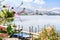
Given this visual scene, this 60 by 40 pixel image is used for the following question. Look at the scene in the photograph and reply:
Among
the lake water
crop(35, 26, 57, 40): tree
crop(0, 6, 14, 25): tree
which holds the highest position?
crop(0, 6, 14, 25): tree

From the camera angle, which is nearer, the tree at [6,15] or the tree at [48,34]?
the tree at [6,15]

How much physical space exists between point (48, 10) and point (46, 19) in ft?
0.53

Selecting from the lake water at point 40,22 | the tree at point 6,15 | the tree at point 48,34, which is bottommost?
the tree at point 48,34

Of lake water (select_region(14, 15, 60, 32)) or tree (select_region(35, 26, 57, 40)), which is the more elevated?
lake water (select_region(14, 15, 60, 32))

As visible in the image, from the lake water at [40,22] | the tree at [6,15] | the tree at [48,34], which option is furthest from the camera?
the lake water at [40,22]

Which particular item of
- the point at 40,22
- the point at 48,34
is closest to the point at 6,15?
the point at 48,34

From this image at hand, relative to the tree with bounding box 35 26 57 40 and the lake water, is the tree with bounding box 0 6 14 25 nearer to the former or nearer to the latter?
the tree with bounding box 35 26 57 40

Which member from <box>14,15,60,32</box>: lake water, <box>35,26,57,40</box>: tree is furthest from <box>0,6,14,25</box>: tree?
<box>14,15,60,32</box>: lake water

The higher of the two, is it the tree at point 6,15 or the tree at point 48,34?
the tree at point 6,15

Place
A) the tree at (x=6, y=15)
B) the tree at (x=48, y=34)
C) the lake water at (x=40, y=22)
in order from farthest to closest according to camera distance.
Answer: the lake water at (x=40, y=22)
the tree at (x=48, y=34)
the tree at (x=6, y=15)

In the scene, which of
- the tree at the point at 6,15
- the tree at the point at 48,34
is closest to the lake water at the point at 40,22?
the tree at the point at 48,34

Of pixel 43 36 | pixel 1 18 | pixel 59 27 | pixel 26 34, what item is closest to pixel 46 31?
pixel 43 36

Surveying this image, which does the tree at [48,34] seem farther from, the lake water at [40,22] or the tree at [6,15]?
the tree at [6,15]

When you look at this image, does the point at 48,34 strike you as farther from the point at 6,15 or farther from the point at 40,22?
the point at 6,15
